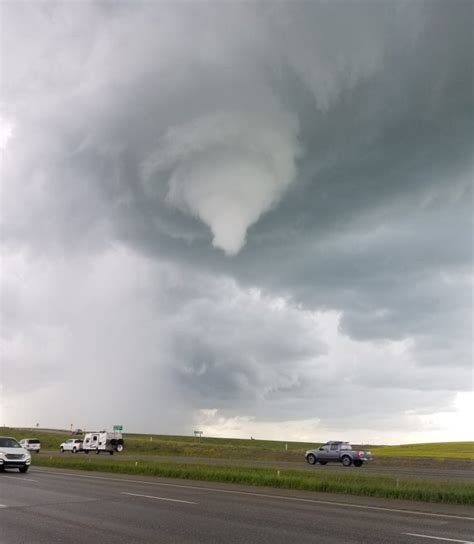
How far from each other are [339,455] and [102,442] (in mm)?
33479

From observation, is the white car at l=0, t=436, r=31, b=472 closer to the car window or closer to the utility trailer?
the car window

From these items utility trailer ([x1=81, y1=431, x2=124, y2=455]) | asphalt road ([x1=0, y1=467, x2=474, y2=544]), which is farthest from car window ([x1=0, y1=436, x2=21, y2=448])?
utility trailer ([x1=81, y1=431, x2=124, y2=455])

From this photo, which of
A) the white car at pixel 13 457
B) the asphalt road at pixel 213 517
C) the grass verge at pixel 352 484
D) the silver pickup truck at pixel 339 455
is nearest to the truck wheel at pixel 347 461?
the silver pickup truck at pixel 339 455

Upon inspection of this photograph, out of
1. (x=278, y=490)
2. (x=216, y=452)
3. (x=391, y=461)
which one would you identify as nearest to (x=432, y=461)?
(x=391, y=461)

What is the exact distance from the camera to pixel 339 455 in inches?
1751

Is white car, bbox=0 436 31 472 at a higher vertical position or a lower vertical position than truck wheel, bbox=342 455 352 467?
lower

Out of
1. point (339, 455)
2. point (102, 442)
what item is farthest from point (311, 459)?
point (102, 442)

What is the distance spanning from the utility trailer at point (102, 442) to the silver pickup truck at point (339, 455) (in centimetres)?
2947

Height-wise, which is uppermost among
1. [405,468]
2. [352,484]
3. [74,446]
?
[74,446]

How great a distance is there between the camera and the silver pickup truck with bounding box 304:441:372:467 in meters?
43.8

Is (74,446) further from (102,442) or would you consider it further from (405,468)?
(405,468)

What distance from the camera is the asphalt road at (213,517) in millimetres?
10914

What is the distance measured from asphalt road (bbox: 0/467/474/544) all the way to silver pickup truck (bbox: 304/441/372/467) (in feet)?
80.5

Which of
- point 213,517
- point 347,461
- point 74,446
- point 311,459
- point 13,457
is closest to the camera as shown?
point 213,517
